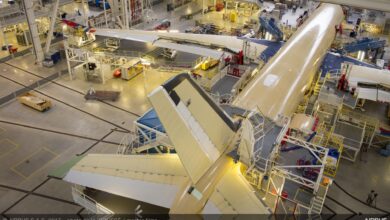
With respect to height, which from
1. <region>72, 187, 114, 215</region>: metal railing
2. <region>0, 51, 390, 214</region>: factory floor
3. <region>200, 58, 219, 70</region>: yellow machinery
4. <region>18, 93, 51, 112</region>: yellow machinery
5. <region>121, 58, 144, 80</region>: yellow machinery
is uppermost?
<region>200, 58, 219, 70</region>: yellow machinery

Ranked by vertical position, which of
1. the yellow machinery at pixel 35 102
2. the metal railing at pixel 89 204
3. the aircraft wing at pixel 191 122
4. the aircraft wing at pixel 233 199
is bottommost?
the yellow machinery at pixel 35 102

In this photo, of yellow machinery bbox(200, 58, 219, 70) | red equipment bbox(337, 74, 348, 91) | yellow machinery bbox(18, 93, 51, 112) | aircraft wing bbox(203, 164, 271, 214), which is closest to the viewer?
aircraft wing bbox(203, 164, 271, 214)

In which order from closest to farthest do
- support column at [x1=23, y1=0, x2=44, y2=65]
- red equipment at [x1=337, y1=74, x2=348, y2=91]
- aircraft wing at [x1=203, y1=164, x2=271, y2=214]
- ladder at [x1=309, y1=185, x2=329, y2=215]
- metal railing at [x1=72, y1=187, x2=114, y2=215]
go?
1. aircraft wing at [x1=203, y1=164, x2=271, y2=214]
2. ladder at [x1=309, y1=185, x2=329, y2=215]
3. metal railing at [x1=72, y1=187, x2=114, y2=215]
4. red equipment at [x1=337, y1=74, x2=348, y2=91]
5. support column at [x1=23, y1=0, x2=44, y2=65]

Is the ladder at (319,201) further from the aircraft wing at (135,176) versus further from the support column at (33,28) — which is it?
the support column at (33,28)

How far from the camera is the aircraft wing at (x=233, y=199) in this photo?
1519 cm

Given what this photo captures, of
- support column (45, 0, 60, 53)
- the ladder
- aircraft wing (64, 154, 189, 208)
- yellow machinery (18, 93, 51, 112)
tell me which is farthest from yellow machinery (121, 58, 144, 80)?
the ladder

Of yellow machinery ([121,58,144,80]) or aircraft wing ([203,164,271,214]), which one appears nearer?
aircraft wing ([203,164,271,214])

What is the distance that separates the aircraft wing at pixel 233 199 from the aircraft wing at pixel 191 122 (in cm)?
113

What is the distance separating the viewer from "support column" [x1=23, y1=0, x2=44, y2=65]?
3797 cm

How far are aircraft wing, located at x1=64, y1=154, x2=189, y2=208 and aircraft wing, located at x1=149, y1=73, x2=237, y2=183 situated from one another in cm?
201

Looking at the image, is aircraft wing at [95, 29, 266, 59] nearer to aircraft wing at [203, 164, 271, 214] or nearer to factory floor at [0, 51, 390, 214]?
factory floor at [0, 51, 390, 214]

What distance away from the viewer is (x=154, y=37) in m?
38.9

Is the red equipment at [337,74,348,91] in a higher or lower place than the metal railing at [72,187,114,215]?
higher

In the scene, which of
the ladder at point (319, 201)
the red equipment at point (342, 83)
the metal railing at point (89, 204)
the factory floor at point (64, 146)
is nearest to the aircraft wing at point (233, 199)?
the ladder at point (319, 201)
